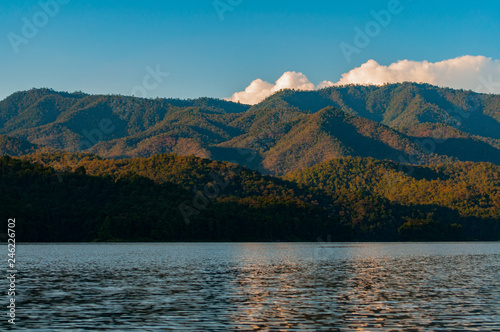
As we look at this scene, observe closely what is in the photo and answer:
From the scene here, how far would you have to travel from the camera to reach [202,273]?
78.7 m

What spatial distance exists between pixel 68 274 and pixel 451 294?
44514 mm

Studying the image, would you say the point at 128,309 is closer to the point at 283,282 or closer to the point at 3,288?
the point at 3,288

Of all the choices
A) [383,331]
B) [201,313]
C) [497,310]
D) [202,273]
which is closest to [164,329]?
[201,313]

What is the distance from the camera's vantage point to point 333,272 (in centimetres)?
8181

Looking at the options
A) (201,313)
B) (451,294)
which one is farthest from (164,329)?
(451,294)

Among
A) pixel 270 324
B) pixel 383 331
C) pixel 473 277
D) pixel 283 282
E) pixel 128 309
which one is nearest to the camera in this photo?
pixel 383 331

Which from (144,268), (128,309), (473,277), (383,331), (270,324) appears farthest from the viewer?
(144,268)

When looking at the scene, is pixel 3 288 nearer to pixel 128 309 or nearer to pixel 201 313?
pixel 128 309

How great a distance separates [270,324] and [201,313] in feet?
21.0

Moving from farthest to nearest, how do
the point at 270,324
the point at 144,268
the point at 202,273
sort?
the point at 144,268 → the point at 202,273 → the point at 270,324

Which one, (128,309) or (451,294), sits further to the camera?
(451,294)

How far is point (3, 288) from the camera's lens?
56969 millimetres

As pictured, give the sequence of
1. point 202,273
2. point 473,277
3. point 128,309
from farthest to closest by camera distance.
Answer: point 202,273, point 473,277, point 128,309

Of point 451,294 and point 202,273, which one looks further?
point 202,273
